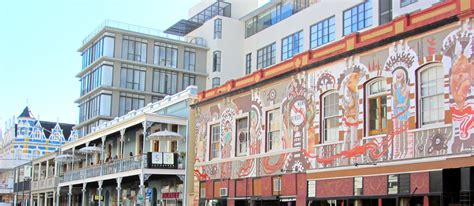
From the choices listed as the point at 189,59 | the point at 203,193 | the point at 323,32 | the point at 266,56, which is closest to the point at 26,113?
the point at 189,59

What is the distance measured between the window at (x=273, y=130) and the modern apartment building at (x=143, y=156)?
7.02 meters

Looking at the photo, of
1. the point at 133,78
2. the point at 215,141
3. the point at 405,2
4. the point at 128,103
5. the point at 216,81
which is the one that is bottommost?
the point at 215,141

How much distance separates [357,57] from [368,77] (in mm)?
899

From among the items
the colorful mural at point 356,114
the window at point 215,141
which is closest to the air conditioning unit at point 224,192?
the colorful mural at point 356,114

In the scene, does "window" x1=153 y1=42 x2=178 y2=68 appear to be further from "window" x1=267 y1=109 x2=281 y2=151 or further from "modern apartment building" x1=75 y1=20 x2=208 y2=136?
"window" x1=267 y1=109 x2=281 y2=151

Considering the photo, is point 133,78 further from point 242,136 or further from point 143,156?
point 242,136

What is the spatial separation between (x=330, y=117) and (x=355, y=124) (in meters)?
1.46

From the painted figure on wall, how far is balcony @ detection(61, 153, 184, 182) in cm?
1442

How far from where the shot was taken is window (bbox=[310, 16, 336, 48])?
45156 millimetres

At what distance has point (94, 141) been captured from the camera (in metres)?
42.8

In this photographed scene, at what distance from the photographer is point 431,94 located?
17500 millimetres

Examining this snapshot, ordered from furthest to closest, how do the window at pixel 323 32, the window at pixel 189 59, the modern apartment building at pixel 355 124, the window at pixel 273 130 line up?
1. the window at pixel 189 59
2. the window at pixel 323 32
3. the window at pixel 273 130
4. the modern apartment building at pixel 355 124

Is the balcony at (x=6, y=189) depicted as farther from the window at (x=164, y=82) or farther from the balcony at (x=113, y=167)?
the balcony at (x=113, y=167)

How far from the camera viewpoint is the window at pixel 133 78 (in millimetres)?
65000
